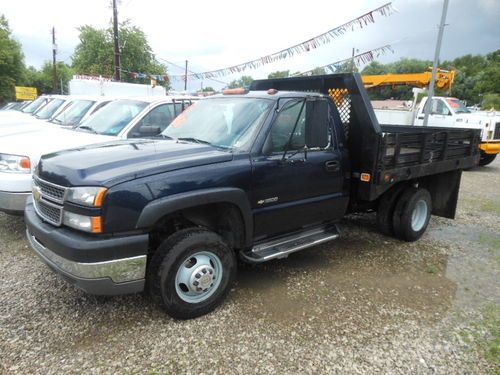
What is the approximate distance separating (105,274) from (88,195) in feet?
1.93

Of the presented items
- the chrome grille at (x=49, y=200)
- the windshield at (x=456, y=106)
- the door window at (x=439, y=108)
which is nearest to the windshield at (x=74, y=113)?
the chrome grille at (x=49, y=200)

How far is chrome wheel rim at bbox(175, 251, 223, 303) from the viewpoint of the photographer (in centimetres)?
324

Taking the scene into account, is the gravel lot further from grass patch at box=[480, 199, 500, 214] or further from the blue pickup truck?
grass patch at box=[480, 199, 500, 214]

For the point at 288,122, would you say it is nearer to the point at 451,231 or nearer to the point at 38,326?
the point at 38,326


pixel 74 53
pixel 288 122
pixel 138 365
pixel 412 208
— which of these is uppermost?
pixel 74 53

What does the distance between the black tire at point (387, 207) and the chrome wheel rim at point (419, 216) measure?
326mm

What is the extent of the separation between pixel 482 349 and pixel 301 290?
1594 mm

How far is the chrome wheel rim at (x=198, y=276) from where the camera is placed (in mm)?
3242

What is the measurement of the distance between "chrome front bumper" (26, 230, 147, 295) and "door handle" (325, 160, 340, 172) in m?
2.17

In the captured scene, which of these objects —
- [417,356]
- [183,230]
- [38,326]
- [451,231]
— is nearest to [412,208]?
[451,231]

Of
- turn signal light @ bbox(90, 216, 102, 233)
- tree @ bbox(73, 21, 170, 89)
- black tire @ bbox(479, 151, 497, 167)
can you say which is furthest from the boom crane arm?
tree @ bbox(73, 21, 170, 89)

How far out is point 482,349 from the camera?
3.08 meters

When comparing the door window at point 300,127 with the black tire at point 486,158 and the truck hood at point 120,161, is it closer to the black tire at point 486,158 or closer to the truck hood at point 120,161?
the truck hood at point 120,161

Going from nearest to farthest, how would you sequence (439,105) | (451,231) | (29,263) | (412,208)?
1. (29,263)
2. (412,208)
3. (451,231)
4. (439,105)
